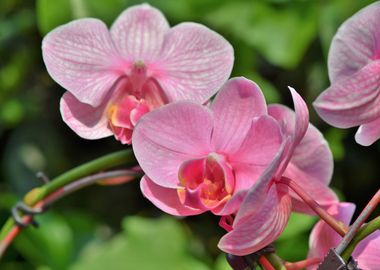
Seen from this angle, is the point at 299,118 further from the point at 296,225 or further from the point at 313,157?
the point at 296,225

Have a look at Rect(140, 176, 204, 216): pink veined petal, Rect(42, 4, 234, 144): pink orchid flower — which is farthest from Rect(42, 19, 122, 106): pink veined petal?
Rect(140, 176, 204, 216): pink veined petal

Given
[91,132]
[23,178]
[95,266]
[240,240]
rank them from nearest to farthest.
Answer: [240,240], [91,132], [95,266], [23,178]

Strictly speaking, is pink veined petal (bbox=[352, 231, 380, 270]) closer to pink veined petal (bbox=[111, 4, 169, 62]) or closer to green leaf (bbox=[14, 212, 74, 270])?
pink veined petal (bbox=[111, 4, 169, 62])

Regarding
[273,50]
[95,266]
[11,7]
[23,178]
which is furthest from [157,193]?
[11,7]

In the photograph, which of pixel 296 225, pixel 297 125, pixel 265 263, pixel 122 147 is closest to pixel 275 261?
pixel 265 263

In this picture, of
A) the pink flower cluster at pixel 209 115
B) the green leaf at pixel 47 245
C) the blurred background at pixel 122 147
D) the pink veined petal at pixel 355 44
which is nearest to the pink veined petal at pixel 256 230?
the pink flower cluster at pixel 209 115

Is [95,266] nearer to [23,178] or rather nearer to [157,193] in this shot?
[23,178]
